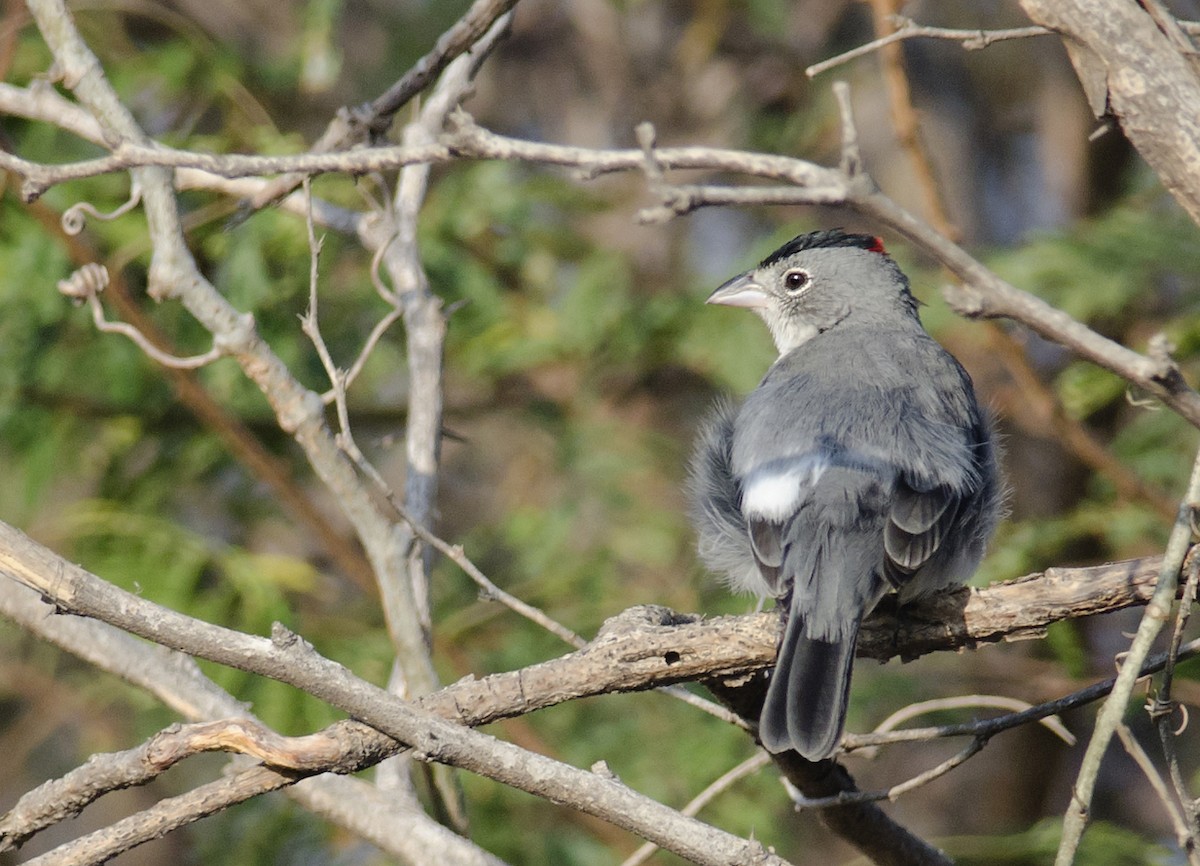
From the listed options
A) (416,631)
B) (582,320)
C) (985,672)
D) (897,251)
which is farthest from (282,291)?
(985,672)

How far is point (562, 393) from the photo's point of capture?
6316 millimetres

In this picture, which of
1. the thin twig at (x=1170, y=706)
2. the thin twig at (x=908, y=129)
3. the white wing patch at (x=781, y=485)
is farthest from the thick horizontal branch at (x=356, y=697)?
the thin twig at (x=908, y=129)

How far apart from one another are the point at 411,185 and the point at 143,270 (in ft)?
6.42

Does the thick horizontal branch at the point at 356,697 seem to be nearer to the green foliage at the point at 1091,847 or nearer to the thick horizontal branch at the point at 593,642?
the thick horizontal branch at the point at 593,642

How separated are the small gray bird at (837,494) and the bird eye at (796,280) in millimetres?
322

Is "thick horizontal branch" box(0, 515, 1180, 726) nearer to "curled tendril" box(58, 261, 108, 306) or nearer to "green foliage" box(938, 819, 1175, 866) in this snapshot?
"curled tendril" box(58, 261, 108, 306)

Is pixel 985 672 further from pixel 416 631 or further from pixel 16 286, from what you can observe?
pixel 16 286

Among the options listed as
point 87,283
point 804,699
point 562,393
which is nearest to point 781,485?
point 804,699

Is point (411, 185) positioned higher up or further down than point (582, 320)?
further down

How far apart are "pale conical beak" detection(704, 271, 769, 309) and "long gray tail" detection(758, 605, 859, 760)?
1.96 m

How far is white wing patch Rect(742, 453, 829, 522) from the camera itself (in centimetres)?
305

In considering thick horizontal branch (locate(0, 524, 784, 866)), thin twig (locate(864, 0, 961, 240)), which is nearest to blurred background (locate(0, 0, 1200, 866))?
thin twig (locate(864, 0, 961, 240))

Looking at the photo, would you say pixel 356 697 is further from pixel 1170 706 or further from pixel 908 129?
pixel 908 129

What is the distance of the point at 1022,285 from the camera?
4957 mm
